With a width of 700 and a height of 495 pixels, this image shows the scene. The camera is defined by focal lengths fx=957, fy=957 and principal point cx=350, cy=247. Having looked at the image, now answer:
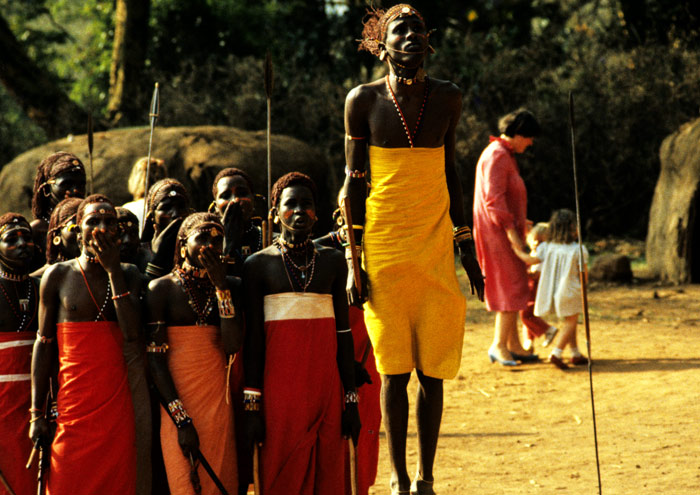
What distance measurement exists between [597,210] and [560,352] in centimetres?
813

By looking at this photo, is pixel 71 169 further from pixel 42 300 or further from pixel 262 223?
pixel 42 300

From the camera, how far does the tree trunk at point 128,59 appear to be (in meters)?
16.2

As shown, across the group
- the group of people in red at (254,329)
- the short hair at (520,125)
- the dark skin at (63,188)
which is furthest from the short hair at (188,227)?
the short hair at (520,125)

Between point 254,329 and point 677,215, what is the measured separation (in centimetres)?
917

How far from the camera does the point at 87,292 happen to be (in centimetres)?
416

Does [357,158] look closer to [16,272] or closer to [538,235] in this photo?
[16,272]

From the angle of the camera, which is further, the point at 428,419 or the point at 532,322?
the point at 532,322

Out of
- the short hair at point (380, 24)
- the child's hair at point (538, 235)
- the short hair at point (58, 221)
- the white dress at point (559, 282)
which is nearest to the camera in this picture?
the short hair at point (380, 24)

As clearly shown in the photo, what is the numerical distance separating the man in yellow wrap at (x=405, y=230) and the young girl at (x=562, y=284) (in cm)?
387

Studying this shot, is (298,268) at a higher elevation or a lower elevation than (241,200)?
lower

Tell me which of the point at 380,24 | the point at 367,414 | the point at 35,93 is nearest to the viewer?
the point at 380,24

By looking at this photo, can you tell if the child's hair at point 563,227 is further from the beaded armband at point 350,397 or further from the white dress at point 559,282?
the beaded armband at point 350,397

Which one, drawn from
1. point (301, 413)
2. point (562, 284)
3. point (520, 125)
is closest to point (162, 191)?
point (301, 413)

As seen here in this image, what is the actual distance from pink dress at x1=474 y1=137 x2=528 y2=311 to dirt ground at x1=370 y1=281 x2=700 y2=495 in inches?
27.8
